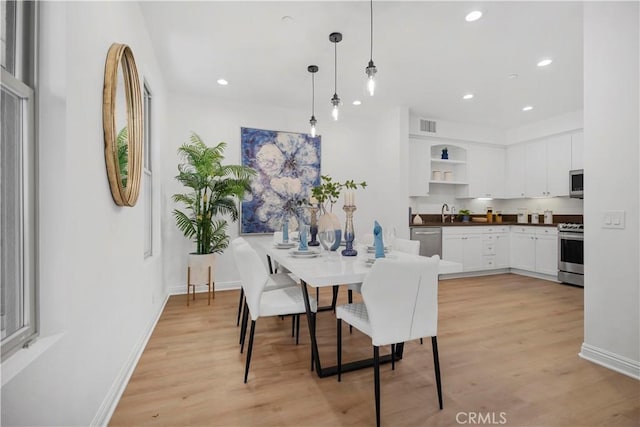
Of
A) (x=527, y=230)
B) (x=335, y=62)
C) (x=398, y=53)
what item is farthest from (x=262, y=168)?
(x=527, y=230)

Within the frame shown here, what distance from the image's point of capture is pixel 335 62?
11.2 ft

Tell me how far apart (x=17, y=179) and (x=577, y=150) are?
21.5 ft

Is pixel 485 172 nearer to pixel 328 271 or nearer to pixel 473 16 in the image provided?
pixel 473 16

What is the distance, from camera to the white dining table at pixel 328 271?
169cm

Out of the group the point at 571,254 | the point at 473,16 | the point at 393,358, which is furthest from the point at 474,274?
the point at 473,16

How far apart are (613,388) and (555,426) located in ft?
2.37

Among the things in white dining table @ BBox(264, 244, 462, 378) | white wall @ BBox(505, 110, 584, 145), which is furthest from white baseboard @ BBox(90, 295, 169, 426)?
white wall @ BBox(505, 110, 584, 145)

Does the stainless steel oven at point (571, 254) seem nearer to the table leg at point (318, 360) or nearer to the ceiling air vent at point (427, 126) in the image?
the ceiling air vent at point (427, 126)

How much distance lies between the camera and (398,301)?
5.43 ft

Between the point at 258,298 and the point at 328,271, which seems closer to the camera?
the point at 328,271

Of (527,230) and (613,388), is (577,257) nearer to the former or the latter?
(527,230)

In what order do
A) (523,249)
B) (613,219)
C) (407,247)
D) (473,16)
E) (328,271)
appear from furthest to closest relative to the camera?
(523,249) < (407,247) < (473,16) < (613,219) < (328,271)

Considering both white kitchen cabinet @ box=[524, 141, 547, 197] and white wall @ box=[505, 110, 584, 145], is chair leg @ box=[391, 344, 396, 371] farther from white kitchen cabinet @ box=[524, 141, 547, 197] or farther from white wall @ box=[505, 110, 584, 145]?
white wall @ box=[505, 110, 584, 145]

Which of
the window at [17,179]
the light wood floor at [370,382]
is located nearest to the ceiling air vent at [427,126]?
the light wood floor at [370,382]
